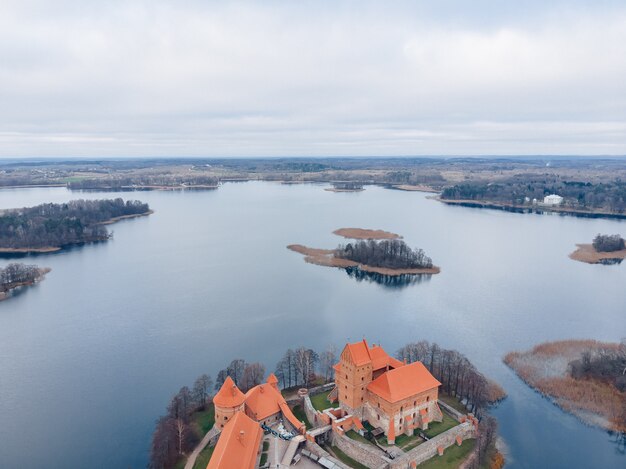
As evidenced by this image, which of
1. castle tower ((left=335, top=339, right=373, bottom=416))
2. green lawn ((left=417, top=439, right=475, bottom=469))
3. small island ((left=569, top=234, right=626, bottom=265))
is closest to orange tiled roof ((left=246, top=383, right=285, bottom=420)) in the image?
castle tower ((left=335, top=339, right=373, bottom=416))

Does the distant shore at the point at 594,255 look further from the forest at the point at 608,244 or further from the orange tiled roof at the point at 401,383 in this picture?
the orange tiled roof at the point at 401,383

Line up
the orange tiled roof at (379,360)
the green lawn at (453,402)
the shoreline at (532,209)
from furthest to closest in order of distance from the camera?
1. the shoreline at (532,209)
2. the green lawn at (453,402)
3. the orange tiled roof at (379,360)

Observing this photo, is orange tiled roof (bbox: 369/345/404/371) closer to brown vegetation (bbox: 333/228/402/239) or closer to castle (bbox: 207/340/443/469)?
castle (bbox: 207/340/443/469)

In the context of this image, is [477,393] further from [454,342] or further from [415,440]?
[454,342]

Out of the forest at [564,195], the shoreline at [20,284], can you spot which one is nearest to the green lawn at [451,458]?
the shoreline at [20,284]

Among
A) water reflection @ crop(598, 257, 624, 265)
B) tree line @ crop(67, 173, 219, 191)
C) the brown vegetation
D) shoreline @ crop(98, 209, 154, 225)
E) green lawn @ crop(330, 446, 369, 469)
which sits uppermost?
tree line @ crop(67, 173, 219, 191)
